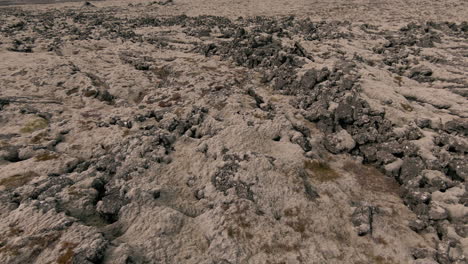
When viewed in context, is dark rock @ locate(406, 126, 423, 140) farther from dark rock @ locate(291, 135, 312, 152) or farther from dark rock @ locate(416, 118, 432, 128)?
dark rock @ locate(291, 135, 312, 152)

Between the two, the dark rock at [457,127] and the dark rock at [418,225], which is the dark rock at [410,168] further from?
the dark rock at [457,127]

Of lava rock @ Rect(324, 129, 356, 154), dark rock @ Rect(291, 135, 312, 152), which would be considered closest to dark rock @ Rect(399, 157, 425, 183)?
lava rock @ Rect(324, 129, 356, 154)

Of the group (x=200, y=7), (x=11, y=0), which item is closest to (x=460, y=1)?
(x=200, y=7)

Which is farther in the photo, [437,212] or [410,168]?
[410,168]

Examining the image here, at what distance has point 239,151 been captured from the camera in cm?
2242

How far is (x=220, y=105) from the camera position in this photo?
2811cm

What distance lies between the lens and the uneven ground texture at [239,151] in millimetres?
16469

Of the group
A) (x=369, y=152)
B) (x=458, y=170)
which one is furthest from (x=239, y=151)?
(x=458, y=170)

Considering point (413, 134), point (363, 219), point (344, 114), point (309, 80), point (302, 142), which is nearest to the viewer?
point (363, 219)

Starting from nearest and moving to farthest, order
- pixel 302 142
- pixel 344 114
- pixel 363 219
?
pixel 363 219
pixel 302 142
pixel 344 114

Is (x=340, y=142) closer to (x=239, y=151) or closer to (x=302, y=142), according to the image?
(x=302, y=142)

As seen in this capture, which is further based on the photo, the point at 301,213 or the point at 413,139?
the point at 413,139

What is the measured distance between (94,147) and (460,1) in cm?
7341

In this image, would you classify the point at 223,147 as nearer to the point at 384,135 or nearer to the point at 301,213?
the point at 301,213
